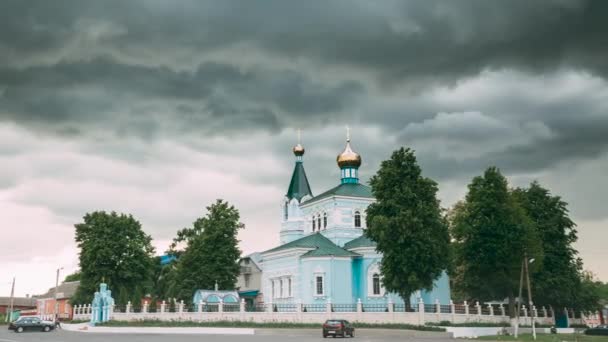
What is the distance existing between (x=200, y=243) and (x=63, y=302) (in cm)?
4384

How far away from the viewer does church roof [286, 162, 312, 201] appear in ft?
205

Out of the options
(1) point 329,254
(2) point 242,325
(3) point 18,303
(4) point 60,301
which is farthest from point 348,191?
(3) point 18,303

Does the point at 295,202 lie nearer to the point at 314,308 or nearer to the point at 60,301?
the point at 314,308

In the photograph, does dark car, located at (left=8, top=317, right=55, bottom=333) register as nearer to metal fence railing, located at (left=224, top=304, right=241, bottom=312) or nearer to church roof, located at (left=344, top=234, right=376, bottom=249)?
metal fence railing, located at (left=224, top=304, right=241, bottom=312)

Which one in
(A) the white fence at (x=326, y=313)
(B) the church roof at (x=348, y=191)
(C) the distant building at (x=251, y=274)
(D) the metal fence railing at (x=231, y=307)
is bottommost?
(A) the white fence at (x=326, y=313)

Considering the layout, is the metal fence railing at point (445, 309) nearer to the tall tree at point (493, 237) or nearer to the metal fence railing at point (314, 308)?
the tall tree at point (493, 237)

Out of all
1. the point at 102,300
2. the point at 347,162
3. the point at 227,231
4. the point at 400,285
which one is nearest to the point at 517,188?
the point at 347,162

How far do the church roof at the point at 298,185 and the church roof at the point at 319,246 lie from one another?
8055mm

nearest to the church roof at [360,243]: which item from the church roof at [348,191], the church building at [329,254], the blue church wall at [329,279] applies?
the church building at [329,254]


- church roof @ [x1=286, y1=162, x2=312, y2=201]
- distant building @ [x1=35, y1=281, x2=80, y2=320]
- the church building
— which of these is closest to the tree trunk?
the church building

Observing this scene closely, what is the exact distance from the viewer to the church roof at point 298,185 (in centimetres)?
6250

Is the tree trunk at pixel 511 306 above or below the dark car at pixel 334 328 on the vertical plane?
above

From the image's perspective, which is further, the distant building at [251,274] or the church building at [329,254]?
the distant building at [251,274]

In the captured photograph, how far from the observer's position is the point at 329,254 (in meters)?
50.2
